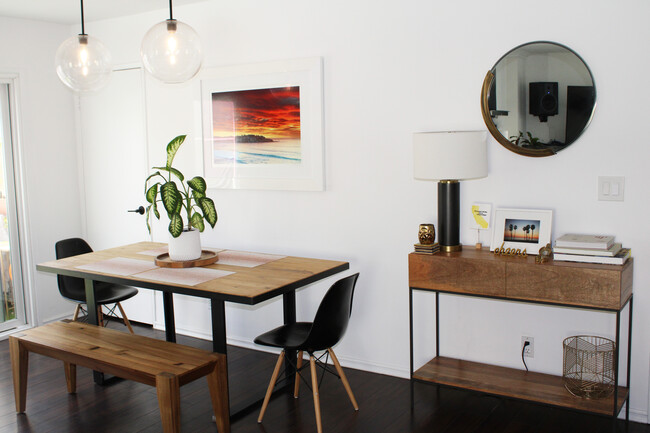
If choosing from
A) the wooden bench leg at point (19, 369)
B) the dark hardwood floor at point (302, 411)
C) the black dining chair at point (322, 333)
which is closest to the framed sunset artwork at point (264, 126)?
the black dining chair at point (322, 333)

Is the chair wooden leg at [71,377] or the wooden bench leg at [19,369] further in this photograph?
the chair wooden leg at [71,377]

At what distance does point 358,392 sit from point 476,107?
1734 millimetres

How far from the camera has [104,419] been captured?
3.18 meters

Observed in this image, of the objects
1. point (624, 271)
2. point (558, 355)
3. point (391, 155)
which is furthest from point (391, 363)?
point (624, 271)

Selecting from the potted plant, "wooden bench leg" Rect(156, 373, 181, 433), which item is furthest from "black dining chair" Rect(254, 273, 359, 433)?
the potted plant

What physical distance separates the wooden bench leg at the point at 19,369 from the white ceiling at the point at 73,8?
7.67ft

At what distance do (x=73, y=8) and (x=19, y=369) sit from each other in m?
2.59

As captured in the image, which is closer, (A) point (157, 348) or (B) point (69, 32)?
(A) point (157, 348)

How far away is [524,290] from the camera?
2.79m

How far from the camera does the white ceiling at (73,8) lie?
4.12 meters

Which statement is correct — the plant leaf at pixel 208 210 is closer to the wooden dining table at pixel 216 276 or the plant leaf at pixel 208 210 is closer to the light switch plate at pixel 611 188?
the wooden dining table at pixel 216 276

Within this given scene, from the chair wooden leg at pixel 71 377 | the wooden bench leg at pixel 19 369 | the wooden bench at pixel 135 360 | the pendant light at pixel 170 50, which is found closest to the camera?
the pendant light at pixel 170 50

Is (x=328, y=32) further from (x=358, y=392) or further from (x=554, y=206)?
(x=358, y=392)

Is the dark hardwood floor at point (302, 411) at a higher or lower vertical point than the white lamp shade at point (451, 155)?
lower
